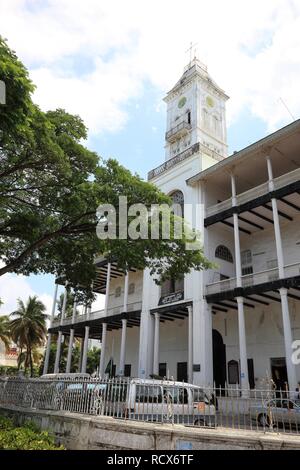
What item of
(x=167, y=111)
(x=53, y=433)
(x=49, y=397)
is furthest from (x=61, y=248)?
(x=167, y=111)

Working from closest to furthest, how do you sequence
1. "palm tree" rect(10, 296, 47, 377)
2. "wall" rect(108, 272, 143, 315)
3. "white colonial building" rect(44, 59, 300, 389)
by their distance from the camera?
"white colonial building" rect(44, 59, 300, 389) < "wall" rect(108, 272, 143, 315) < "palm tree" rect(10, 296, 47, 377)

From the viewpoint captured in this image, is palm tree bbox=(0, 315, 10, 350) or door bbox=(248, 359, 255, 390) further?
palm tree bbox=(0, 315, 10, 350)

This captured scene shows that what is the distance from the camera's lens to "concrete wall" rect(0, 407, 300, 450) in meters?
5.38

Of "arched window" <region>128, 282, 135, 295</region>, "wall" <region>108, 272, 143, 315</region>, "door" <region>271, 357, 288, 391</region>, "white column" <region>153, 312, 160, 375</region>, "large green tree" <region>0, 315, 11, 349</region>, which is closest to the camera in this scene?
"door" <region>271, 357, 288, 391</region>

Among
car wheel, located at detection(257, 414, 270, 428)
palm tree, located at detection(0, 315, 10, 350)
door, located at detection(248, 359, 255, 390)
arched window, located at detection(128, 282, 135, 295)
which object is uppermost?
arched window, located at detection(128, 282, 135, 295)

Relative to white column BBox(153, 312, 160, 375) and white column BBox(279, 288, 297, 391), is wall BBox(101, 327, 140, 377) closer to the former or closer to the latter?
white column BBox(153, 312, 160, 375)

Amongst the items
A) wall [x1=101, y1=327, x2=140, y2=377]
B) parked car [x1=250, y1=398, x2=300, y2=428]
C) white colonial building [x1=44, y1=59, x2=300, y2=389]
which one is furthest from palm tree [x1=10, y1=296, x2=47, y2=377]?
parked car [x1=250, y1=398, x2=300, y2=428]

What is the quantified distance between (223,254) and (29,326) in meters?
26.1

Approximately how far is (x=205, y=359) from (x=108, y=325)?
11.7 meters

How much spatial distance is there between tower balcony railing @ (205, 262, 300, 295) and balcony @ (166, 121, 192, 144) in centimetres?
1354

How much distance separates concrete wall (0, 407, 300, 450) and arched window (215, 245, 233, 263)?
15.2 m

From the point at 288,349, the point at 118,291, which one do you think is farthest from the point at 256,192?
the point at 118,291

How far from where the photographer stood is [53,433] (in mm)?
8117

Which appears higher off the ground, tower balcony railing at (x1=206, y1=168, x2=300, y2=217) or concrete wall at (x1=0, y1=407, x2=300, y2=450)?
tower balcony railing at (x1=206, y1=168, x2=300, y2=217)
